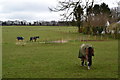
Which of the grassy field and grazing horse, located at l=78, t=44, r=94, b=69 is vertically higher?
grazing horse, located at l=78, t=44, r=94, b=69

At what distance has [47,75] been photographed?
11.3m

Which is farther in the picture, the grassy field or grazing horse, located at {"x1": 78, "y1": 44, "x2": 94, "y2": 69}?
grazing horse, located at {"x1": 78, "y1": 44, "x2": 94, "y2": 69}

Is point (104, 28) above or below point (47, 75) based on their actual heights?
above

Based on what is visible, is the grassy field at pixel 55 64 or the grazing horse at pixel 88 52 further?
the grazing horse at pixel 88 52

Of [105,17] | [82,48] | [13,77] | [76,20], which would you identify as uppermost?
[105,17]

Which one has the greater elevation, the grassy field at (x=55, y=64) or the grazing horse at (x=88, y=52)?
the grazing horse at (x=88, y=52)

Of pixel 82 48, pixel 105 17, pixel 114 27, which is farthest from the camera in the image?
pixel 105 17

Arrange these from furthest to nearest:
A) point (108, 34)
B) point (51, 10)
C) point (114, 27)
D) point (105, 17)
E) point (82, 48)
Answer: point (105, 17) → point (108, 34) → point (114, 27) → point (82, 48) → point (51, 10)

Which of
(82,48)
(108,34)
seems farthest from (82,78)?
(108,34)

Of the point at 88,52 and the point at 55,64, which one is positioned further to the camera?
the point at 55,64

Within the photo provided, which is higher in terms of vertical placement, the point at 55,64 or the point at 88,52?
the point at 88,52

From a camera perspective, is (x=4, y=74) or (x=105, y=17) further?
(x=105, y=17)

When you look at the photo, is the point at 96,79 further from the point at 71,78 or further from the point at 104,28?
the point at 104,28

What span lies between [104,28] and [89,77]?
50.8 metres
